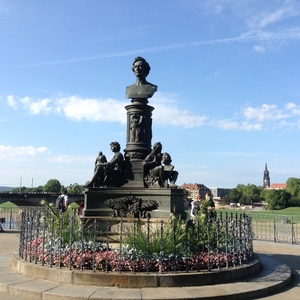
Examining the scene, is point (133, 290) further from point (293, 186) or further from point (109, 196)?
point (293, 186)

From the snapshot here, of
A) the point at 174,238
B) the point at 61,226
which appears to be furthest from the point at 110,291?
the point at 61,226

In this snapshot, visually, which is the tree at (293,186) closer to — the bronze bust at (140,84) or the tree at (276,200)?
the tree at (276,200)

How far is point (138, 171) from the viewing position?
10.5m

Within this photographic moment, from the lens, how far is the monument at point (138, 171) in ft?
32.7

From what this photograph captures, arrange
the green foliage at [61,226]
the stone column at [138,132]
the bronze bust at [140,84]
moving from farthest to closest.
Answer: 1. the bronze bust at [140,84]
2. the stone column at [138,132]
3. the green foliage at [61,226]

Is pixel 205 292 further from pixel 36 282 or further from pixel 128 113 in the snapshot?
pixel 128 113

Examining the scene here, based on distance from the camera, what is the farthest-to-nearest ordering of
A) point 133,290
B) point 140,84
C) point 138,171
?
point 140,84
point 138,171
point 133,290

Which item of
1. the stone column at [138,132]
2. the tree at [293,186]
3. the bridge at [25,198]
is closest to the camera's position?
the stone column at [138,132]

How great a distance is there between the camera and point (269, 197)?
315ft

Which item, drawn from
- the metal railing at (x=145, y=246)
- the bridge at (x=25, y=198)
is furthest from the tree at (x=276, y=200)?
the metal railing at (x=145, y=246)

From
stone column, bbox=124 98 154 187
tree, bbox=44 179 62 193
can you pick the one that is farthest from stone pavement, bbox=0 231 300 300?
tree, bbox=44 179 62 193

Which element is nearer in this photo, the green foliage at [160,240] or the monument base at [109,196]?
the green foliage at [160,240]

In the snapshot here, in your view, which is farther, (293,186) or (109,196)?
(293,186)

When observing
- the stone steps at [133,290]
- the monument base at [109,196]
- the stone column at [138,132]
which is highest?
the stone column at [138,132]
